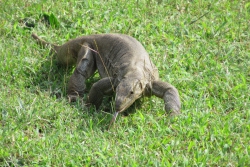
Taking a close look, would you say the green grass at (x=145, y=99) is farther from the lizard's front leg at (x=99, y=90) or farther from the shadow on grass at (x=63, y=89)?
the lizard's front leg at (x=99, y=90)

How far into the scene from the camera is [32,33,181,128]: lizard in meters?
7.05

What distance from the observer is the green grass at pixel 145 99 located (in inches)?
235

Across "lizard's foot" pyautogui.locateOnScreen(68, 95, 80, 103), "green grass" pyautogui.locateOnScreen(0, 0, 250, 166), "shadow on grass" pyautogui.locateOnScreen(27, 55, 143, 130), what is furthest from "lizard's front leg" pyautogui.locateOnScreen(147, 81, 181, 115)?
"lizard's foot" pyautogui.locateOnScreen(68, 95, 80, 103)

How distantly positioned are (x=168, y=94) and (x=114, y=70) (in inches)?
37.4

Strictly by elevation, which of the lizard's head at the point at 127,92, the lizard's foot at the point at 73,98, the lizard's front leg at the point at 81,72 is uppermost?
the lizard's head at the point at 127,92

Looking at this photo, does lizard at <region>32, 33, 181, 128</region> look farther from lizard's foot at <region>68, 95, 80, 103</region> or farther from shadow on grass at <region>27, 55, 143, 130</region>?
shadow on grass at <region>27, 55, 143, 130</region>

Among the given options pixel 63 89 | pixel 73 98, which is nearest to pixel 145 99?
pixel 73 98

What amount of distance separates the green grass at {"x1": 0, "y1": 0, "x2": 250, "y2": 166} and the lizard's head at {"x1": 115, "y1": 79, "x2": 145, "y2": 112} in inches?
7.6

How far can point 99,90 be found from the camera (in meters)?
7.32

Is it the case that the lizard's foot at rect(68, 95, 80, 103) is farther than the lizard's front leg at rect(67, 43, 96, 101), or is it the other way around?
the lizard's front leg at rect(67, 43, 96, 101)

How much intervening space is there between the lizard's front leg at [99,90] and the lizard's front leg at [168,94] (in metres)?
0.52

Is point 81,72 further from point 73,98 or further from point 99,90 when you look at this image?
point 99,90

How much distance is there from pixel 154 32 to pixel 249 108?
2.62m

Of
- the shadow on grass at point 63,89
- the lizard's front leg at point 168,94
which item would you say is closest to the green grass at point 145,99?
the shadow on grass at point 63,89
